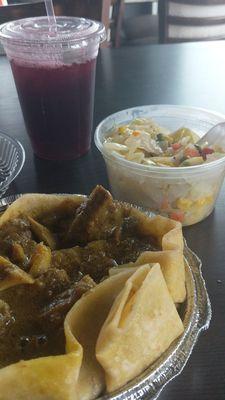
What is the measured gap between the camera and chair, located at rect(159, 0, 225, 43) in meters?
2.71

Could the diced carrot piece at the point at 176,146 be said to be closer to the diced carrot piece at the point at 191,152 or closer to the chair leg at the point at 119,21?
the diced carrot piece at the point at 191,152

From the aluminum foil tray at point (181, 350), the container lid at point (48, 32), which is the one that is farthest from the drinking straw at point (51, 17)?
the aluminum foil tray at point (181, 350)

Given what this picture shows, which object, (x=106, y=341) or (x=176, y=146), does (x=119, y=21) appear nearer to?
(x=176, y=146)

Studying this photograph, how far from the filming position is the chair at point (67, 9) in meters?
1.88

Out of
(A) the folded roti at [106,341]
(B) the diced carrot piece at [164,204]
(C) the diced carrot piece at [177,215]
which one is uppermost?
(A) the folded roti at [106,341]

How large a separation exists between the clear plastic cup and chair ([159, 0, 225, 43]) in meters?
1.81

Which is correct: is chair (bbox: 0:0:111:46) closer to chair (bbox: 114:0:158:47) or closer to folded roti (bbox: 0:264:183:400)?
chair (bbox: 114:0:158:47)

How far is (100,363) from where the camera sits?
54 centimetres

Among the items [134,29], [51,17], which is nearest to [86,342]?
[51,17]

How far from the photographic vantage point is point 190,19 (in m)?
2.75

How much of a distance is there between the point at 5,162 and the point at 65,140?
0.17 meters

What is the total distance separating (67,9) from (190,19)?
3.00ft

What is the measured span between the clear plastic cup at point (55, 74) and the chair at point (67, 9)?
0.86 metres

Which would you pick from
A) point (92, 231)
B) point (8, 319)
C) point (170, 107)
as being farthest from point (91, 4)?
point (8, 319)
